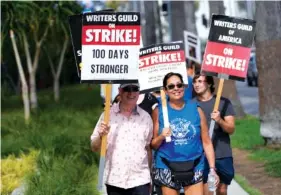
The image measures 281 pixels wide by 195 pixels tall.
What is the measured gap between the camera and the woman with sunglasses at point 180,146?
6438mm

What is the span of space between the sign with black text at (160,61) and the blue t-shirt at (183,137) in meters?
1.03

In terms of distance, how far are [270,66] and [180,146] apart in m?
7.01

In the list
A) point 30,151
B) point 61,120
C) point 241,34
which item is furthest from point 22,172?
point 61,120

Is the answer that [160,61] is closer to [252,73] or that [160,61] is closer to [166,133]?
[166,133]

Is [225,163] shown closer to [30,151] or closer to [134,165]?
[134,165]

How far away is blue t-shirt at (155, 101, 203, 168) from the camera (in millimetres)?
6434

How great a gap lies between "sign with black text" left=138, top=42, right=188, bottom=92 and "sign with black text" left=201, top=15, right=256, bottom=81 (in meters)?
0.36

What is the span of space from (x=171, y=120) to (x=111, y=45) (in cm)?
85

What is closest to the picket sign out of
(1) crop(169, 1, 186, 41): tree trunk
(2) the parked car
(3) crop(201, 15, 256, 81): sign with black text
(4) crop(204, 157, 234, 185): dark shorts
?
(3) crop(201, 15, 256, 81): sign with black text

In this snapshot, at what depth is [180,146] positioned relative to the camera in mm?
6438

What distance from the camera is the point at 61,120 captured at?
20.4m

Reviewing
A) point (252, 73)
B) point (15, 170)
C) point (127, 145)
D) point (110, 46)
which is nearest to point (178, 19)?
point (15, 170)

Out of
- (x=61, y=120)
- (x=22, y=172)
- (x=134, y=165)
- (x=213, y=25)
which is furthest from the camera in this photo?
(x=61, y=120)

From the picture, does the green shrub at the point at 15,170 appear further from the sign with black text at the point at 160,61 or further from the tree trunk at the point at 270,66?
the tree trunk at the point at 270,66
